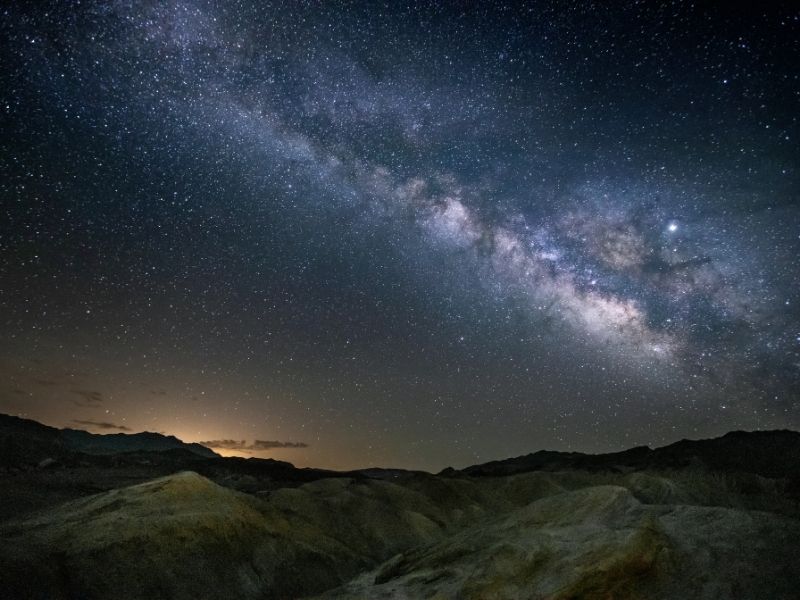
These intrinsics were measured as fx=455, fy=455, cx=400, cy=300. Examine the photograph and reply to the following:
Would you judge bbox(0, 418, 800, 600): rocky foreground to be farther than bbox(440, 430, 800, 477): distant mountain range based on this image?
No

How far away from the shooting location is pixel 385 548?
29.6 m

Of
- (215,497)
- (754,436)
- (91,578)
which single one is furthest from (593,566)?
(754,436)

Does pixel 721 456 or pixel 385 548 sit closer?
pixel 385 548

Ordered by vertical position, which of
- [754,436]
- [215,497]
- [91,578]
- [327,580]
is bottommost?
[327,580]

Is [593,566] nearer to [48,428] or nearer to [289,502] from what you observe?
[289,502]

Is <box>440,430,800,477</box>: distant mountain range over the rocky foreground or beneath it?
over

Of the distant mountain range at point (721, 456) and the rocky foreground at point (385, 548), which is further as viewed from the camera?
the distant mountain range at point (721, 456)

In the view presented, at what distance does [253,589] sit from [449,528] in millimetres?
20670

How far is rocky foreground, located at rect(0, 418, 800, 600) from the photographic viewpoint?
978 cm

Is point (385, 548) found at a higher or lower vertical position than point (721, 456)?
lower

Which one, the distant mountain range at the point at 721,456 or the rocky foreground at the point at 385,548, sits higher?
the distant mountain range at the point at 721,456

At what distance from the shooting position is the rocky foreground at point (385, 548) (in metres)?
9.78

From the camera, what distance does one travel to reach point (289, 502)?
32875 millimetres

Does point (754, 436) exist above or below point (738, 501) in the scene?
above
